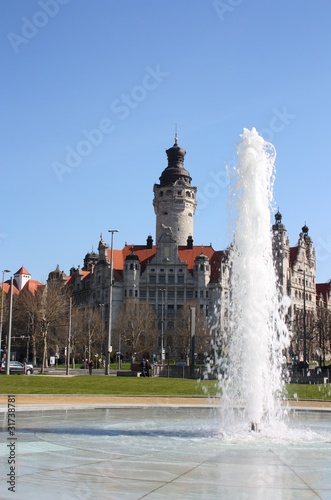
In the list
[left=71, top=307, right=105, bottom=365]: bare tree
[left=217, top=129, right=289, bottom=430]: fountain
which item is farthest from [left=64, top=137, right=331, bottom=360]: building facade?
[left=217, top=129, right=289, bottom=430]: fountain

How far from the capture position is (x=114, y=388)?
3578 cm

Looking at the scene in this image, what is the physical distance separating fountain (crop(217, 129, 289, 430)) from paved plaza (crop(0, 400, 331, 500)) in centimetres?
109

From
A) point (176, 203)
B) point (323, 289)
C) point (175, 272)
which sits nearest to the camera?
point (175, 272)

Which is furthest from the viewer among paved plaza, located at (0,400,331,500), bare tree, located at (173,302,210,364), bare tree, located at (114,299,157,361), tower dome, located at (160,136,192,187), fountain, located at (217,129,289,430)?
tower dome, located at (160,136,192,187)

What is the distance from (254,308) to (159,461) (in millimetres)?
7900

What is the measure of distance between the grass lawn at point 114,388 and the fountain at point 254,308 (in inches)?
542

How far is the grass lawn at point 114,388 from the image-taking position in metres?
33.4

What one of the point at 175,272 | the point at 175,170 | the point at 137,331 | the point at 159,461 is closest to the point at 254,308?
the point at 159,461

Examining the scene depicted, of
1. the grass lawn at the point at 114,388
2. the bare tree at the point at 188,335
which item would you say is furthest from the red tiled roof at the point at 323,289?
the grass lawn at the point at 114,388

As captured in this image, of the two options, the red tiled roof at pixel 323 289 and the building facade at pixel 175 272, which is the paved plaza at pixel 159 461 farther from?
the red tiled roof at pixel 323 289

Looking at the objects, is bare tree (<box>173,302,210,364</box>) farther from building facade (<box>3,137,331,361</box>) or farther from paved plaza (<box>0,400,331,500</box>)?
paved plaza (<box>0,400,331,500</box>)

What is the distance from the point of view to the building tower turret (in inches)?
5212

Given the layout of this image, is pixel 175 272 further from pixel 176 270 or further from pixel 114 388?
pixel 114 388

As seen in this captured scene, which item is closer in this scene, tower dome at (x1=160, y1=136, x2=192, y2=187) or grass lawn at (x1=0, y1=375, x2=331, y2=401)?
grass lawn at (x1=0, y1=375, x2=331, y2=401)
